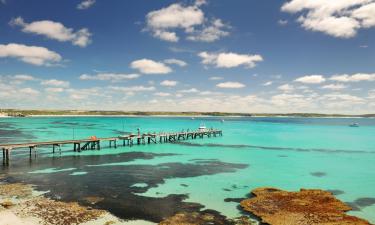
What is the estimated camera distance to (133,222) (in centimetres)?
1806

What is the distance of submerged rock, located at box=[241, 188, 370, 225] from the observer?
18375 millimetres

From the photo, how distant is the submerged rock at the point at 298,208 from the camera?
1838cm

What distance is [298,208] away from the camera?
2052 centimetres

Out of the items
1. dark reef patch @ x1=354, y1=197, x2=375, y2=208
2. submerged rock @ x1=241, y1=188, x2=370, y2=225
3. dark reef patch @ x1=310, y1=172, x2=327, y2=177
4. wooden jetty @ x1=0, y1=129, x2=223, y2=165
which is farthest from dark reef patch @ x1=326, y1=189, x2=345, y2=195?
wooden jetty @ x1=0, y1=129, x2=223, y2=165

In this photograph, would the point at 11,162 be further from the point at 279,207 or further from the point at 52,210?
the point at 279,207

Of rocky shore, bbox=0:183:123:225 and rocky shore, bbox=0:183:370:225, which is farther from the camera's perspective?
rocky shore, bbox=0:183:370:225

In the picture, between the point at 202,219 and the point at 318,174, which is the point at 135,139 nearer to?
the point at 318,174

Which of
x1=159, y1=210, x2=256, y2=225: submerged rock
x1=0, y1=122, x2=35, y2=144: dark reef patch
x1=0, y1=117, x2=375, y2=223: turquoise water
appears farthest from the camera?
x1=0, y1=122, x2=35, y2=144: dark reef patch

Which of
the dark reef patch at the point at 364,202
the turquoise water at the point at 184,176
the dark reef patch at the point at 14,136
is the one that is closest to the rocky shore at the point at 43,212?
the turquoise water at the point at 184,176

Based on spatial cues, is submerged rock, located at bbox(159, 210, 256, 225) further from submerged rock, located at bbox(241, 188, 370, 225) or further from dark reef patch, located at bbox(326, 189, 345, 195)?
dark reef patch, located at bbox(326, 189, 345, 195)

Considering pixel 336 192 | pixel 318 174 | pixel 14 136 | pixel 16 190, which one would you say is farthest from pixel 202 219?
pixel 14 136

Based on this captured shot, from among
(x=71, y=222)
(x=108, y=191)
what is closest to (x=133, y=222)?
(x=71, y=222)

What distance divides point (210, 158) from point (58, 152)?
21.7 meters

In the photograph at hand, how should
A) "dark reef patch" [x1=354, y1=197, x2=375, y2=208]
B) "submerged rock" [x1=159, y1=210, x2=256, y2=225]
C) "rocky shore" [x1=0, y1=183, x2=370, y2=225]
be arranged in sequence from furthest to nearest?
"dark reef patch" [x1=354, y1=197, x2=375, y2=208] < "rocky shore" [x1=0, y1=183, x2=370, y2=225] < "submerged rock" [x1=159, y1=210, x2=256, y2=225]
